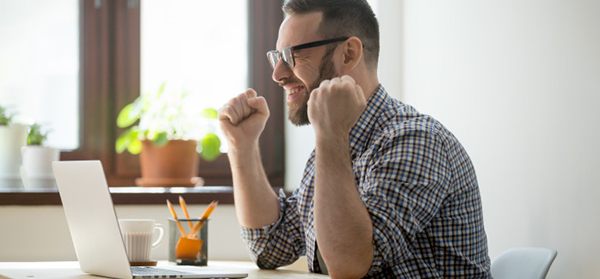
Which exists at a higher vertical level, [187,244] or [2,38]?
[2,38]

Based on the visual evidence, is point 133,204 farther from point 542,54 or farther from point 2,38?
point 542,54

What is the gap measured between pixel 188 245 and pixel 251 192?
21cm

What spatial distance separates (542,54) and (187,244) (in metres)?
0.95

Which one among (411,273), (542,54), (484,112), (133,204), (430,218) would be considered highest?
(542,54)

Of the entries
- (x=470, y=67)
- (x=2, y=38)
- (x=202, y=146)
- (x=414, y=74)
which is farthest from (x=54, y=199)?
(x=470, y=67)

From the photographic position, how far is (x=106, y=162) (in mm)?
2992

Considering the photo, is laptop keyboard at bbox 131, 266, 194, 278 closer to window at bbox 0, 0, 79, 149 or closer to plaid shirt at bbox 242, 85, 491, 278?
plaid shirt at bbox 242, 85, 491, 278

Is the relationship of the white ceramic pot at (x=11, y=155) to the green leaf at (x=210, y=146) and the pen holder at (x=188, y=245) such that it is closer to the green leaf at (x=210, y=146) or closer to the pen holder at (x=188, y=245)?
the green leaf at (x=210, y=146)

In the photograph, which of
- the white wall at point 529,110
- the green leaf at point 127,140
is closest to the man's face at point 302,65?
the white wall at point 529,110

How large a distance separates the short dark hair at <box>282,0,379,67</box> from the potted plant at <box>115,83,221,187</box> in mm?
1254

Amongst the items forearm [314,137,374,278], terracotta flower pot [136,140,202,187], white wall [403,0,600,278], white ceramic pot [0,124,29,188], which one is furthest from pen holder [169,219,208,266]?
white ceramic pot [0,124,29,188]

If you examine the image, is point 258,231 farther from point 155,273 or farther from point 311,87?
point 155,273

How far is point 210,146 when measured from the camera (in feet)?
9.68

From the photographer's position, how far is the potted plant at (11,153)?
2.76 metres
